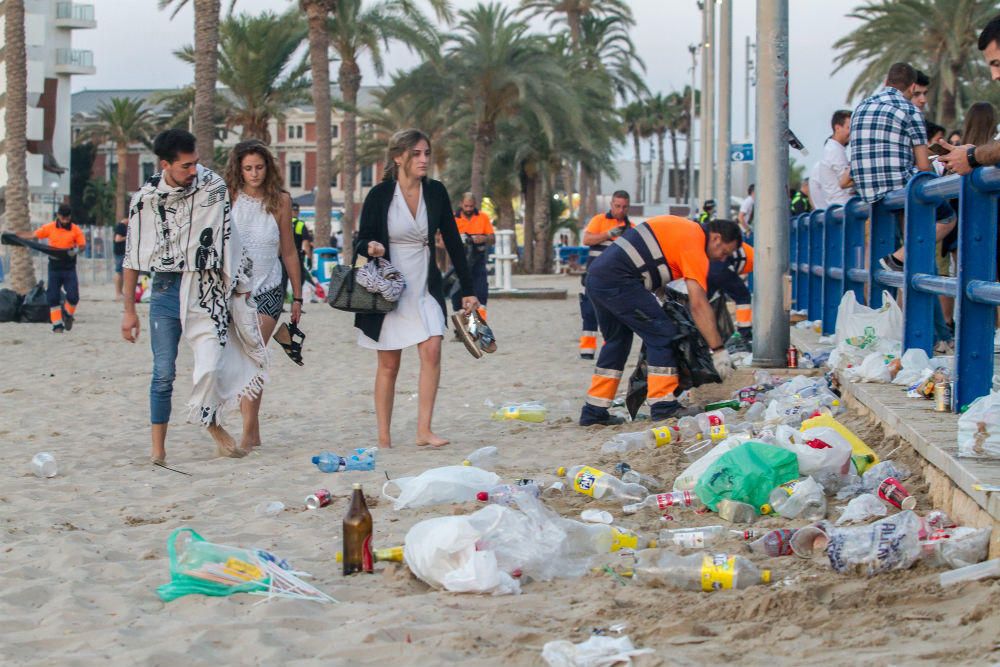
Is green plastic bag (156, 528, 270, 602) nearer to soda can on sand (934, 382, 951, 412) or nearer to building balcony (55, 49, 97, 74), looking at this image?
soda can on sand (934, 382, 951, 412)

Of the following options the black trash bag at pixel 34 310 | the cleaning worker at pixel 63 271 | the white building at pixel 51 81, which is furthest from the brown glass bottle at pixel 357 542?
the white building at pixel 51 81

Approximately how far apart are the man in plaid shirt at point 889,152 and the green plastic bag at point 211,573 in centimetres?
519

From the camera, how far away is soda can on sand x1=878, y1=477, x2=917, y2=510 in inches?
191

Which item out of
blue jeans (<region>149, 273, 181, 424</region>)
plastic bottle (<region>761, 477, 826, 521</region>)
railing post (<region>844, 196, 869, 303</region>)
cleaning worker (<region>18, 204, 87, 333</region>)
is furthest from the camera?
cleaning worker (<region>18, 204, 87, 333</region>)

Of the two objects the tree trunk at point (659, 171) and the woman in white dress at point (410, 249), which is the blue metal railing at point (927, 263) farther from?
the tree trunk at point (659, 171)

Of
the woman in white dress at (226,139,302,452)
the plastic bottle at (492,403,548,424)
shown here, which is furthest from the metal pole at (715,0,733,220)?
the woman in white dress at (226,139,302,452)

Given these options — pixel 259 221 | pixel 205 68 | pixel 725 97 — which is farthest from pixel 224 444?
pixel 725 97

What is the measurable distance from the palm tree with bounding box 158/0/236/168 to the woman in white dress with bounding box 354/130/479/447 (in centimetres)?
1539

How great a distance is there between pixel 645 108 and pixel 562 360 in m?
87.8

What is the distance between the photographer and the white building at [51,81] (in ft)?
200

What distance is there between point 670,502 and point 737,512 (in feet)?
1.24

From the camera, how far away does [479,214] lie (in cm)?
1859

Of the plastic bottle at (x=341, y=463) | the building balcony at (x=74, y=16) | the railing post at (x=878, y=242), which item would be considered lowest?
the plastic bottle at (x=341, y=463)

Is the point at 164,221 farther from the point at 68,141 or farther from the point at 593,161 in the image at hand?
the point at 68,141
